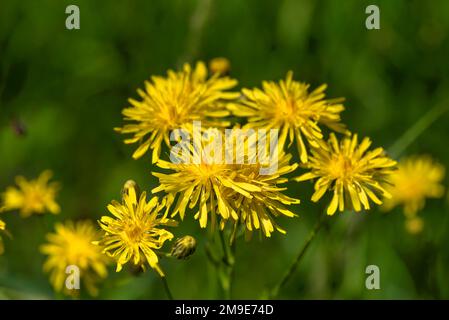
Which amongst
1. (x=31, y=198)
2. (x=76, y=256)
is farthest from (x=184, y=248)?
(x=31, y=198)

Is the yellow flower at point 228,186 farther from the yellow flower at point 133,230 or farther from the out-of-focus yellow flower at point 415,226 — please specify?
the out-of-focus yellow flower at point 415,226

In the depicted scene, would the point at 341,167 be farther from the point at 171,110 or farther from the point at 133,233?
the point at 133,233

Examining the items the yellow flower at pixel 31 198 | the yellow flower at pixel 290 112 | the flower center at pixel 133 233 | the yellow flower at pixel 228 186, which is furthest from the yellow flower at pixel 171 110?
the yellow flower at pixel 31 198

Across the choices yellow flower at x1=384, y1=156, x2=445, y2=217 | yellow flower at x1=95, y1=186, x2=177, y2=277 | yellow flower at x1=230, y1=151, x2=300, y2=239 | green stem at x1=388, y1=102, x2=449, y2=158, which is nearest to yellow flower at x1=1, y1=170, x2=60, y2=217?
yellow flower at x1=95, y1=186, x2=177, y2=277

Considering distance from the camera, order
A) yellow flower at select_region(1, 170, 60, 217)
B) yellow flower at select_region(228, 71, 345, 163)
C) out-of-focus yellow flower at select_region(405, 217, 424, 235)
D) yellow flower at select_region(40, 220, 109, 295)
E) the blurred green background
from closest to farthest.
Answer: yellow flower at select_region(228, 71, 345, 163) → yellow flower at select_region(40, 220, 109, 295) → yellow flower at select_region(1, 170, 60, 217) → out-of-focus yellow flower at select_region(405, 217, 424, 235) → the blurred green background

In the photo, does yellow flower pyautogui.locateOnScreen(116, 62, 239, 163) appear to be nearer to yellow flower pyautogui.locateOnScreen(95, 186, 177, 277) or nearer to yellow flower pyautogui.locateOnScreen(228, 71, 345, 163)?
yellow flower pyautogui.locateOnScreen(228, 71, 345, 163)
